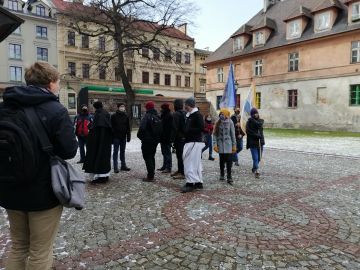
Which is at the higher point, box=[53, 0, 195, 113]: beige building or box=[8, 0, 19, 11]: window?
box=[8, 0, 19, 11]: window

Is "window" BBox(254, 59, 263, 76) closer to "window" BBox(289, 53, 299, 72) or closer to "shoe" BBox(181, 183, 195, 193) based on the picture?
"window" BBox(289, 53, 299, 72)

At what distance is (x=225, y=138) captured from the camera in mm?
7582

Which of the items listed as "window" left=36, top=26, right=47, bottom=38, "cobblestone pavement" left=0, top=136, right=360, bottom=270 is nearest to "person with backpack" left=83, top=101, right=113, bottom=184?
"cobblestone pavement" left=0, top=136, right=360, bottom=270

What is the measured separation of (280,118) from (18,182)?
33.5 metres

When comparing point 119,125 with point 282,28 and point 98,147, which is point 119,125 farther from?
point 282,28

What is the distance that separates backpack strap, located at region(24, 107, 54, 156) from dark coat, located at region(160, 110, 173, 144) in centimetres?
629

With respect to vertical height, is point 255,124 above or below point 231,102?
below

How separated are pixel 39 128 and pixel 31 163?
268 millimetres

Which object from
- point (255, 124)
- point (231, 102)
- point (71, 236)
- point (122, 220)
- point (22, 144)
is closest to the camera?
point (22, 144)

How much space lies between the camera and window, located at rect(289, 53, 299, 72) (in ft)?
105

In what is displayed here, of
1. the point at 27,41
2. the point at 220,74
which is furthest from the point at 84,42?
the point at 220,74

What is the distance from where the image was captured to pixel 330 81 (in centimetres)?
2922

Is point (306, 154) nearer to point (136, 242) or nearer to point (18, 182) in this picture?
point (136, 242)

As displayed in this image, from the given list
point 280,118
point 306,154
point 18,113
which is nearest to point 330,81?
point 280,118
